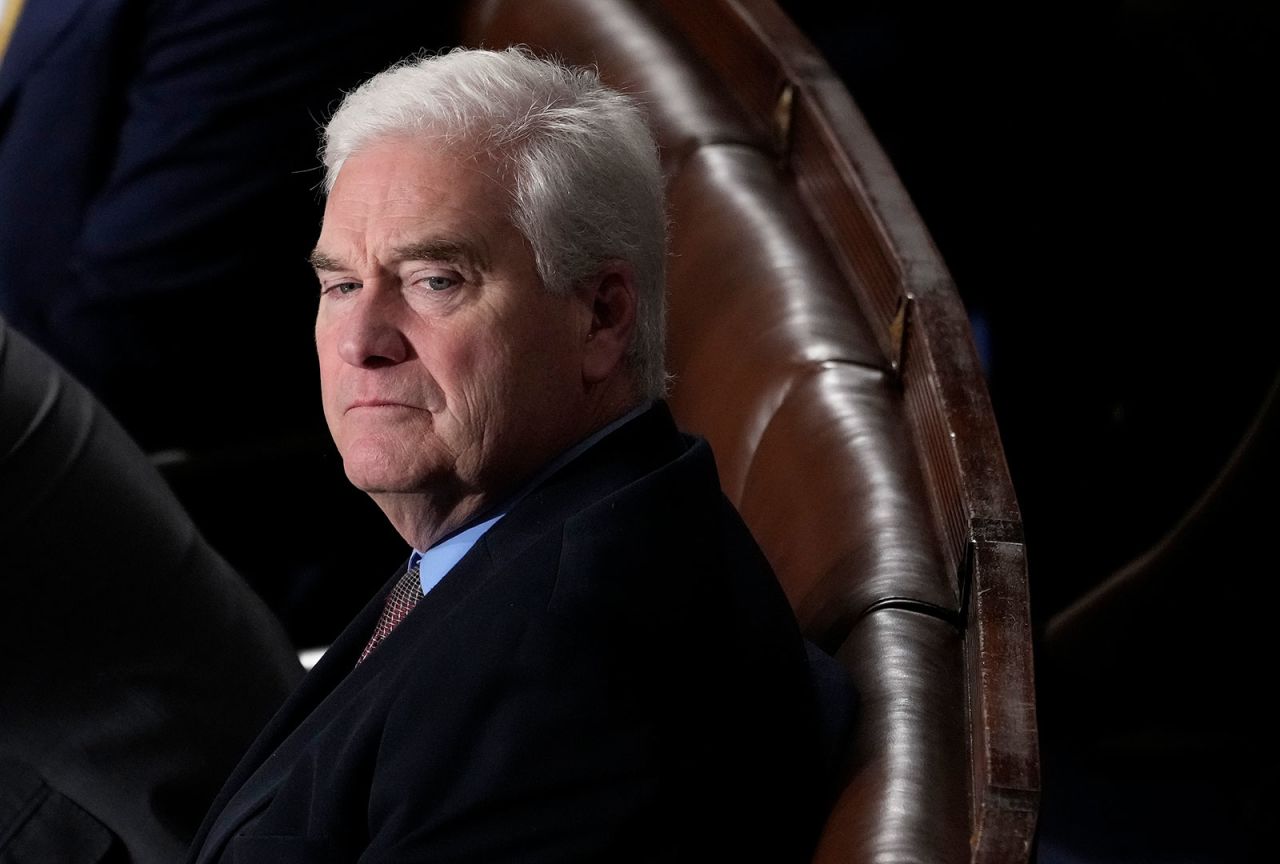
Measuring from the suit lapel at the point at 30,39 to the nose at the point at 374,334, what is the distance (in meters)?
1.75

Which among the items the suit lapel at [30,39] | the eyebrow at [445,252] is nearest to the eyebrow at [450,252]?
the eyebrow at [445,252]

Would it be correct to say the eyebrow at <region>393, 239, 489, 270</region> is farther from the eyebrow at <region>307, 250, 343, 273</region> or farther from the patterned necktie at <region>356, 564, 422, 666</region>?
the patterned necktie at <region>356, 564, 422, 666</region>

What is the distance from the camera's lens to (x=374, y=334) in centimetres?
127

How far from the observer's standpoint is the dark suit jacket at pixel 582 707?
1.01 m

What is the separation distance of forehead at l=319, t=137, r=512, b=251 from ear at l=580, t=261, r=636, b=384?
8cm

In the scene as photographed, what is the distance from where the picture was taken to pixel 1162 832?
177 cm

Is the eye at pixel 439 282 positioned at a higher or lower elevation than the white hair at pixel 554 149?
lower

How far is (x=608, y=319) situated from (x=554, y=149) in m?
0.13

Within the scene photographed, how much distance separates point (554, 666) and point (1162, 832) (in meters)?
0.99

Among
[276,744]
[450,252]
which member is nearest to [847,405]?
[450,252]

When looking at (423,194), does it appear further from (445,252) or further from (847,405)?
(847,405)

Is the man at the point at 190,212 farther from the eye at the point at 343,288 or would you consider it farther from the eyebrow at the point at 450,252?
the eyebrow at the point at 450,252

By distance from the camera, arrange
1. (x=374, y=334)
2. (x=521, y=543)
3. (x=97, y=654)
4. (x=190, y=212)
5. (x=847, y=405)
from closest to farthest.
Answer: (x=521, y=543) < (x=374, y=334) < (x=847, y=405) < (x=97, y=654) < (x=190, y=212)

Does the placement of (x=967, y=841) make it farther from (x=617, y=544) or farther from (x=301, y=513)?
(x=301, y=513)
